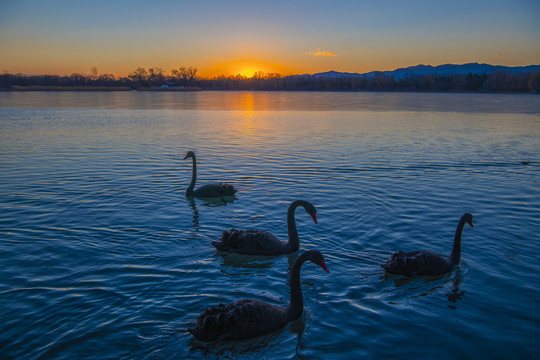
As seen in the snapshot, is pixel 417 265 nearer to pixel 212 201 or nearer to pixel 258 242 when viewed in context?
pixel 258 242

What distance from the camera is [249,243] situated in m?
7.50

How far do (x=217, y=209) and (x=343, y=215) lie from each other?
3.16 meters

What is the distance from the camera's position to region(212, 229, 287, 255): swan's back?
24.6ft

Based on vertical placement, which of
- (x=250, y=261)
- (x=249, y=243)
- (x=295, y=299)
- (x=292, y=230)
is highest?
(x=292, y=230)

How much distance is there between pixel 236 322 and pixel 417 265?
3.21 meters

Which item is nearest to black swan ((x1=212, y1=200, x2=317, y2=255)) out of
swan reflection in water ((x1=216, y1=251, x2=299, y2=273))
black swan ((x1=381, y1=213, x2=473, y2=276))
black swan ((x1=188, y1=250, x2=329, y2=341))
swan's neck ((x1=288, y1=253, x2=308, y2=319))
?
swan reflection in water ((x1=216, y1=251, x2=299, y2=273))

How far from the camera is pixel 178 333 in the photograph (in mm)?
5168

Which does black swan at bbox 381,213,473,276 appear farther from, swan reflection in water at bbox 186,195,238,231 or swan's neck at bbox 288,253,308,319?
swan reflection in water at bbox 186,195,238,231

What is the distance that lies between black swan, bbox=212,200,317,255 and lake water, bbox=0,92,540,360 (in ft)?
0.62

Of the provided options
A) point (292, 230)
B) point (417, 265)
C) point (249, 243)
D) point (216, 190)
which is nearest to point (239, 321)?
point (249, 243)

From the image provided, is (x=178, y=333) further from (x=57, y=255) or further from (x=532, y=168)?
(x=532, y=168)

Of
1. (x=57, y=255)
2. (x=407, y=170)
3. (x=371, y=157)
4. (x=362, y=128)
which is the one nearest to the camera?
(x=57, y=255)

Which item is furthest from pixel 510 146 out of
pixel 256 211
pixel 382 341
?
pixel 382 341

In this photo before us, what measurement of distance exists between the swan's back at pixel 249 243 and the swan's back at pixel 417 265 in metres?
1.99
